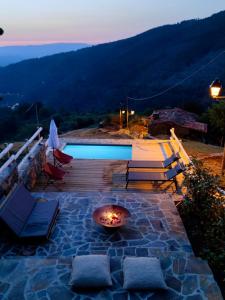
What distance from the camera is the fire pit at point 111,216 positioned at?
213 inches

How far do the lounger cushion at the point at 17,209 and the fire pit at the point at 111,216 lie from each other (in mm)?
1337

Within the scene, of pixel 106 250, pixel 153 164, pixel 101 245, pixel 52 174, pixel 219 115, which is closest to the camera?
pixel 106 250

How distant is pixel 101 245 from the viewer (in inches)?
202

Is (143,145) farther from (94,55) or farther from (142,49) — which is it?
(94,55)

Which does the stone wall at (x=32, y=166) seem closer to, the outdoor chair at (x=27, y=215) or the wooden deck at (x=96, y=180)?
the wooden deck at (x=96, y=180)

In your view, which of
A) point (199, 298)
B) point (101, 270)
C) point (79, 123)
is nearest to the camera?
point (199, 298)

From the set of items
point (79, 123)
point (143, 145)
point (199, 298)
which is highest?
point (199, 298)

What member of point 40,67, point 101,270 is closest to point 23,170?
point 101,270

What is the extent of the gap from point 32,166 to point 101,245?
11.6 feet

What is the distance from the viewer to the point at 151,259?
4.31m

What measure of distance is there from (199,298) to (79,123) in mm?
24375

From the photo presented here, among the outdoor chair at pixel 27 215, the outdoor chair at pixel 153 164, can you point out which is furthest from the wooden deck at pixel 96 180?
the outdoor chair at pixel 27 215

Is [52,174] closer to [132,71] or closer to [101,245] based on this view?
[101,245]

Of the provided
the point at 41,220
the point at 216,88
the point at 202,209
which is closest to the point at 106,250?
the point at 41,220
